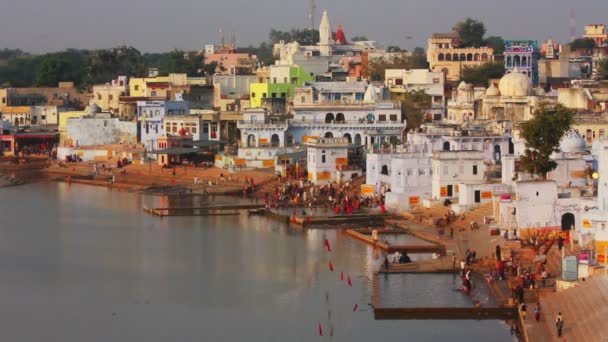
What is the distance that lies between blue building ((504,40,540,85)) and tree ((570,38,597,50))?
649 inches

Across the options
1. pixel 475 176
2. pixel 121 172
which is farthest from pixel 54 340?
pixel 121 172

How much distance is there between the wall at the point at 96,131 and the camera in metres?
52.8

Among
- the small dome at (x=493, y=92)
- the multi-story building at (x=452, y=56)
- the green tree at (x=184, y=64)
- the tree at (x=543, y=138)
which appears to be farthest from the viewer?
the green tree at (x=184, y=64)

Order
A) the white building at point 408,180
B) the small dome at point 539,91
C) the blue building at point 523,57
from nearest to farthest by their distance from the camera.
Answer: the white building at point 408,180 → the small dome at point 539,91 → the blue building at point 523,57

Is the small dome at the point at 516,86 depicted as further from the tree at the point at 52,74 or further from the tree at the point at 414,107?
the tree at the point at 52,74

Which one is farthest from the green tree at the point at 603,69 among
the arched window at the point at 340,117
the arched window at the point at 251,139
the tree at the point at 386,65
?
the arched window at the point at 251,139

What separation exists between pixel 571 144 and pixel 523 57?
63.7ft

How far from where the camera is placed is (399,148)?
36.3m

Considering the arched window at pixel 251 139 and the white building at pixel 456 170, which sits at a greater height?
the arched window at pixel 251 139

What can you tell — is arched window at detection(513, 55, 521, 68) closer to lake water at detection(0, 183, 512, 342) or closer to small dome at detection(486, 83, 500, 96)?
small dome at detection(486, 83, 500, 96)

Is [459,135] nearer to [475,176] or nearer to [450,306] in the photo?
[475,176]

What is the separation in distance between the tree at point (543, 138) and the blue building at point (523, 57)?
68.5 ft

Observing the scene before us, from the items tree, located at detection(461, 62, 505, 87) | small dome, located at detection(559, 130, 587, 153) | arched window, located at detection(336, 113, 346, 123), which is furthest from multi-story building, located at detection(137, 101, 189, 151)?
small dome, located at detection(559, 130, 587, 153)

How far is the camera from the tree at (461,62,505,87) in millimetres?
55469
